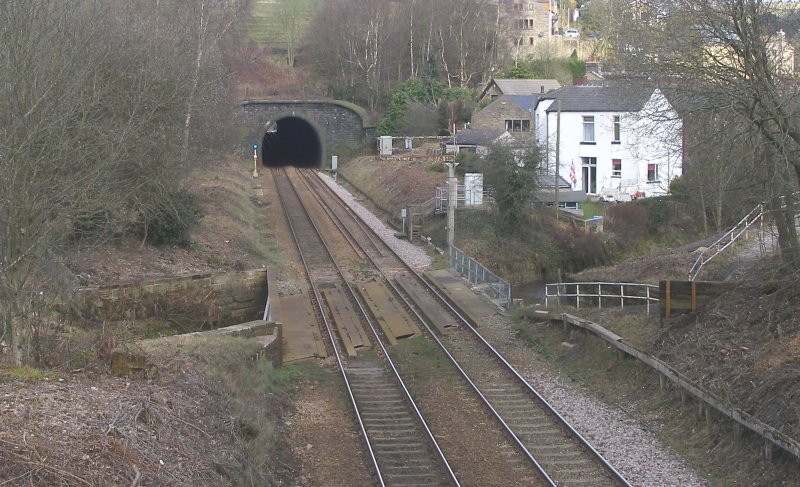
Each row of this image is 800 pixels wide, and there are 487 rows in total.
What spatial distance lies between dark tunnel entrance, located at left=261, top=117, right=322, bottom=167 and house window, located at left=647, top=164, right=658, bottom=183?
26931 millimetres

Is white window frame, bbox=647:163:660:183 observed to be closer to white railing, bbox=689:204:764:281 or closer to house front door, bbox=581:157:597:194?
house front door, bbox=581:157:597:194

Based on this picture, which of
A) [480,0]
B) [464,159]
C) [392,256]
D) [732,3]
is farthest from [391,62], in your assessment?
[732,3]

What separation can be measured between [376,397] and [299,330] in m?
4.69

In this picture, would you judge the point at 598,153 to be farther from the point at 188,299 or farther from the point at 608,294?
the point at 188,299

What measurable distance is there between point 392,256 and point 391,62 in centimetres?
3933

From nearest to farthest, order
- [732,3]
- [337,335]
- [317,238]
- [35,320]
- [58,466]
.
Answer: [58,466], [35,320], [732,3], [337,335], [317,238]

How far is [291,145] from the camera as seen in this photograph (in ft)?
227

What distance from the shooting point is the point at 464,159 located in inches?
1565

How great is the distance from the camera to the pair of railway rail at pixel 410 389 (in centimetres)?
1104

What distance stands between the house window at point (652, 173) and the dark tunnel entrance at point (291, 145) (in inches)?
1060

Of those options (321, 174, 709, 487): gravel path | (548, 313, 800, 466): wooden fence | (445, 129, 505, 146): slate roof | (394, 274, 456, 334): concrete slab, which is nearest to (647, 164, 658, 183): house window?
(445, 129, 505, 146): slate roof

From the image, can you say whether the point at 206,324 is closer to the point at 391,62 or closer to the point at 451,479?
the point at 451,479

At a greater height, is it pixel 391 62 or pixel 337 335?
pixel 391 62

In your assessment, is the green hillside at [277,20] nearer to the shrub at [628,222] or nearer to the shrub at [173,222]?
the shrub at [628,222]
